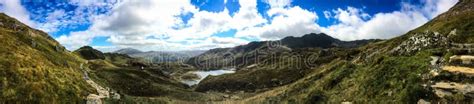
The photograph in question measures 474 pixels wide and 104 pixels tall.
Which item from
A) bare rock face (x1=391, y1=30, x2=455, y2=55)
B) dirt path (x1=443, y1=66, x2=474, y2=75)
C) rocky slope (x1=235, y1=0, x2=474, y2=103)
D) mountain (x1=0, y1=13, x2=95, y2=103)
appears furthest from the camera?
bare rock face (x1=391, y1=30, x2=455, y2=55)

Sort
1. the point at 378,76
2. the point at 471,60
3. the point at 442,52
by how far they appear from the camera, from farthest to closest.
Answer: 1. the point at 378,76
2. the point at 442,52
3. the point at 471,60

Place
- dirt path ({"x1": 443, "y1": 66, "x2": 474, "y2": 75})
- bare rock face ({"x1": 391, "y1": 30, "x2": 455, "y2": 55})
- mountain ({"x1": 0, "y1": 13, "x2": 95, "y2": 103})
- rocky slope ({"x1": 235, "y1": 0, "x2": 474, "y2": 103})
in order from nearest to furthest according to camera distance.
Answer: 1. rocky slope ({"x1": 235, "y1": 0, "x2": 474, "y2": 103})
2. dirt path ({"x1": 443, "y1": 66, "x2": 474, "y2": 75})
3. mountain ({"x1": 0, "y1": 13, "x2": 95, "y2": 103})
4. bare rock face ({"x1": 391, "y1": 30, "x2": 455, "y2": 55})

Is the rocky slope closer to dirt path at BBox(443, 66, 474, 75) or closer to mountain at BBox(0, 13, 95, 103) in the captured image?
dirt path at BBox(443, 66, 474, 75)

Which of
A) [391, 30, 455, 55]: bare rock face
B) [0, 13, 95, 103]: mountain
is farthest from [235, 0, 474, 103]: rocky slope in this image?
[0, 13, 95, 103]: mountain

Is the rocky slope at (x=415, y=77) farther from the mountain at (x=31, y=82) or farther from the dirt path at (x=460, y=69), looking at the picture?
the mountain at (x=31, y=82)

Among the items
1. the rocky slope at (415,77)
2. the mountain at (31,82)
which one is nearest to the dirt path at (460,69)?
the rocky slope at (415,77)

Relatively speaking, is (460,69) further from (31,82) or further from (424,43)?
(31,82)

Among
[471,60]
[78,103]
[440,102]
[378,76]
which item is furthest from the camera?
[78,103]

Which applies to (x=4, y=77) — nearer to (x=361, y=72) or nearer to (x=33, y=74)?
(x=33, y=74)

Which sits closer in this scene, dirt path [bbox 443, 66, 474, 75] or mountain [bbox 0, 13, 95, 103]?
dirt path [bbox 443, 66, 474, 75]

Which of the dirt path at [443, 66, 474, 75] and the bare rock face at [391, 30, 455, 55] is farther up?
the bare rock face at [391, 30, 455, 55]

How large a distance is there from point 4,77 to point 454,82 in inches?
1915

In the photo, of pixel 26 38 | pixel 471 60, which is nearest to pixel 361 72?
pixel 471 60

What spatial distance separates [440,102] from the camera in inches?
1428
